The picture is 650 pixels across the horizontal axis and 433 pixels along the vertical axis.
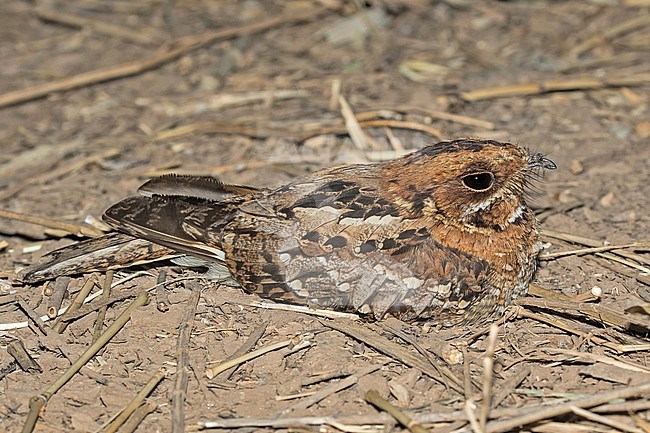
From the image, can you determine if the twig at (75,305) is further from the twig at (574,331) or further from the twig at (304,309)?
the twig at (574,331)

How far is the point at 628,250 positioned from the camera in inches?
176

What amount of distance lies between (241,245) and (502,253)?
1215mm

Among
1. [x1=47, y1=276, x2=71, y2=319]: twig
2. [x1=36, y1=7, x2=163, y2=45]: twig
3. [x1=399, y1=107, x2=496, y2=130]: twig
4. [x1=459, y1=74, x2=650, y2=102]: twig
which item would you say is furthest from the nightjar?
[x1=36, y1=7, x2=163, y2=45]: twig

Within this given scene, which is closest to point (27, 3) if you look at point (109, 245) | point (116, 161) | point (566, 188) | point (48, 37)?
point (48, 37)

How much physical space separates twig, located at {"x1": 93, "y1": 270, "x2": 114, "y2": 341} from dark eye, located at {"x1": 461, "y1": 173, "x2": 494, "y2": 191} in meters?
1.76

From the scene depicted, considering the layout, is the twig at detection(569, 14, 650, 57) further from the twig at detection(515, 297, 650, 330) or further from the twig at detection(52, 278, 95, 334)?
the twig at detection(52, 278, 95, 334)

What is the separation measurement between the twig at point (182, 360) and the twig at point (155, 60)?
3.11 m

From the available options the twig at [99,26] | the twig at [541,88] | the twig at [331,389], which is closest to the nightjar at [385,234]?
the twig at [331,389]

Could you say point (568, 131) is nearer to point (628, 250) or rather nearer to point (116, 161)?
point (628, 250)

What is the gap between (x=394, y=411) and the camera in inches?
132

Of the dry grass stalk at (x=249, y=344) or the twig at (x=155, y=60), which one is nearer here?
the dry grass stalk at (x=249, y=344)

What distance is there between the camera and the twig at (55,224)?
15.4 ft

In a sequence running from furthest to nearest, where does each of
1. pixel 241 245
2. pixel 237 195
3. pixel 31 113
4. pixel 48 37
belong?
1. pixel 48 37
2. pixel 31 113
3. pixel 237 195
4. pixel 241 245

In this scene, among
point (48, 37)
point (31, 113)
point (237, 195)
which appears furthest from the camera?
point (48, 37)
